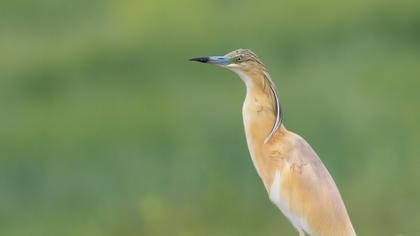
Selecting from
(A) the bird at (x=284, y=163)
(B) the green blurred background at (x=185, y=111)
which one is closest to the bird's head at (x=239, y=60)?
(A) the bird at (x=284, y=163)

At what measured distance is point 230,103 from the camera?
9.79m

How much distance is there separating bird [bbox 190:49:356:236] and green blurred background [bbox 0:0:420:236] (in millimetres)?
2621

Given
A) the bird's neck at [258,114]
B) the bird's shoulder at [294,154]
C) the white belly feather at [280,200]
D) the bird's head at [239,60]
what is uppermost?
the bird's head at [239,60]

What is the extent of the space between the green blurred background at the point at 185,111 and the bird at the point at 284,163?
262 cm

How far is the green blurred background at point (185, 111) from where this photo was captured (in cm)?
822

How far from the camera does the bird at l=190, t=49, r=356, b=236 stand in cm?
489

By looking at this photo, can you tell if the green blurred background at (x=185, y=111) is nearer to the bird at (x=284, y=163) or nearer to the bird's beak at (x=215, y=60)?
the bird at (x=284, y=163)

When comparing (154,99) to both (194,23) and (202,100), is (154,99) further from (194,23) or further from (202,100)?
(194,23)

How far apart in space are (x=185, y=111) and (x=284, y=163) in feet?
15.6

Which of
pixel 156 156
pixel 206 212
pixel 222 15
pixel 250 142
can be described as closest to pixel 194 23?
pixel 222 15

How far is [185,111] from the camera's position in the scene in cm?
968

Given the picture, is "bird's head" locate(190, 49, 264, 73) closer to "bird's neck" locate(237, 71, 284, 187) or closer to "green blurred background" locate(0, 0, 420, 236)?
"bird's neck" locate(237, 71, 284, 187)

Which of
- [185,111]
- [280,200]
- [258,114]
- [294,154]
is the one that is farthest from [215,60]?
[185,111]

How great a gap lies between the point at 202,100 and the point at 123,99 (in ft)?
2.25
